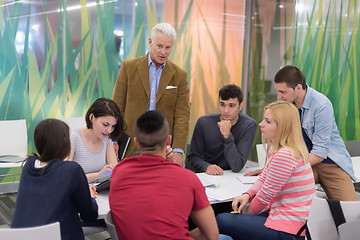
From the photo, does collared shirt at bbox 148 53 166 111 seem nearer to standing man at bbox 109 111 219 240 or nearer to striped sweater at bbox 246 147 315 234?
striped sweater at bbox 246 147 315 234

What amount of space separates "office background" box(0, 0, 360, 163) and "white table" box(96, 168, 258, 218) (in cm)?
247

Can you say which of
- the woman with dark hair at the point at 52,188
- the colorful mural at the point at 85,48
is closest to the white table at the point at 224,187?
the woman with dark hair at the point at 52,188

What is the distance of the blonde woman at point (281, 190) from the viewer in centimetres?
231

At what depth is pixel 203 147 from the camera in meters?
3.47

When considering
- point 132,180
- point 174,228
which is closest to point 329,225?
point 174,228

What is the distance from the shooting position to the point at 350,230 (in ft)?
6.33

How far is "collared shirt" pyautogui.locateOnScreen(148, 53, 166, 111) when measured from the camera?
3.42 m

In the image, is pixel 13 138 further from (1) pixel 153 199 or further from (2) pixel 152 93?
(1) pixel 153 199

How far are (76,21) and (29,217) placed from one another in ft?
12.0

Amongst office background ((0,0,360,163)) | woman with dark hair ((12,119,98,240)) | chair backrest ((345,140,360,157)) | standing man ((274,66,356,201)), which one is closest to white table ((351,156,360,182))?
standing man ((274,66,356,201))

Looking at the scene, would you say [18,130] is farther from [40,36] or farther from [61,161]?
[61,161]

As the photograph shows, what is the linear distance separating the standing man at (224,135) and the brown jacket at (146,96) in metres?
0.14

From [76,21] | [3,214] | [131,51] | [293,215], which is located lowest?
[3,214]

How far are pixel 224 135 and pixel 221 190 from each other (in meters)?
0.67
